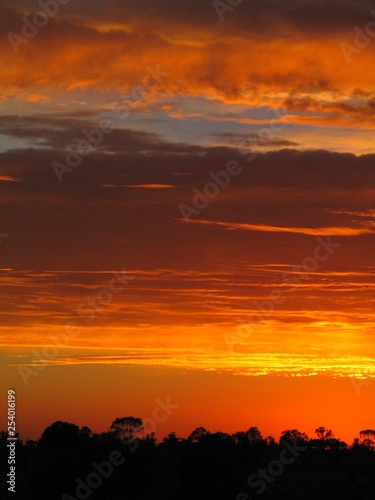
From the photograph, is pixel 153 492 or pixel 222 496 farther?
pixel 153 492

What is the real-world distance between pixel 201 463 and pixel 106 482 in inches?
284

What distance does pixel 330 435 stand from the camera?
12438 cm

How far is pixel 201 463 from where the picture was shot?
2534 inches

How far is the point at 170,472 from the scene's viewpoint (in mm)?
77312

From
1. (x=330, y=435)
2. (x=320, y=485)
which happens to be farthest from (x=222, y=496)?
(x=330, y=435)

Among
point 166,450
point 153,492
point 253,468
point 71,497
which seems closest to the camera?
point 71,497

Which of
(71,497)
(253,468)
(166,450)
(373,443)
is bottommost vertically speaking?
(71,497)

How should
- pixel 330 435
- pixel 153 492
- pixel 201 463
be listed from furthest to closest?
1. pixel 330 435
2. pixel 153 492
3. pixel 201 463

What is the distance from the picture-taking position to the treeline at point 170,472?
61750 mm

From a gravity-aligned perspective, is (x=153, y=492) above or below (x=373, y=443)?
below

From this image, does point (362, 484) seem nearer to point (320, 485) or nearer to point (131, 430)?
point (320, 485)

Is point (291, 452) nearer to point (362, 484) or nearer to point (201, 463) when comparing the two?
point (362, 484)

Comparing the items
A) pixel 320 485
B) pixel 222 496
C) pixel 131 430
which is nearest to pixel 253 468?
pixel 320 485

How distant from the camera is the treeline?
2431 inches
